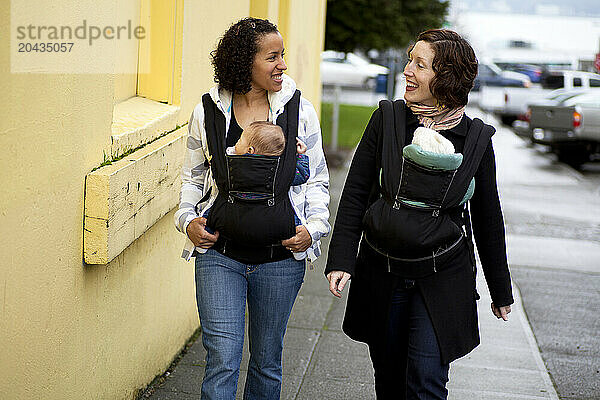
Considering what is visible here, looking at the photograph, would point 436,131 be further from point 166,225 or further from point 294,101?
point 166,225

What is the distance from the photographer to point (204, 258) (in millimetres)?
3615

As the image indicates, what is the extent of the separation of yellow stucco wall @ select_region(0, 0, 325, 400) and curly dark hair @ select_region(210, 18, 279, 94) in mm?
512

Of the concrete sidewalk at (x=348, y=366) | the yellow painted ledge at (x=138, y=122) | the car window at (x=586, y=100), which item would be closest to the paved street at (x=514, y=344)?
the concrete sidewalk at (x=348, y=366)

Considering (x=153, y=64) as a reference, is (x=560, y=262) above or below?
below

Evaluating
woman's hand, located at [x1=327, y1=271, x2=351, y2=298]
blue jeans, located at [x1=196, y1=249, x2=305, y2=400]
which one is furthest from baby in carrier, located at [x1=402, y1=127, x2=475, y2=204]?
blue jeans, located at [x1=196, y1=249, x2=305, y2=400]

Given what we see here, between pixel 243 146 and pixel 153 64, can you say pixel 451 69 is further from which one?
pixel 153 64

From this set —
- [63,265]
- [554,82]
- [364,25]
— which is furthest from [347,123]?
[63,265]

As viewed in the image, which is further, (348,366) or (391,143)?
(348,366)

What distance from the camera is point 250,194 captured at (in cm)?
349

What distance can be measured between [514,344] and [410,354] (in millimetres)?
2835

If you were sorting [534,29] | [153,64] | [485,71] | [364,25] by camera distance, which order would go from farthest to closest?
[534,29] < [485,71] < [364,25] < [153,64]

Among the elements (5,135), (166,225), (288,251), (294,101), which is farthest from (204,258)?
(166,225)

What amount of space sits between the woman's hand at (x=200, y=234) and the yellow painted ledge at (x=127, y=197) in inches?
13.9

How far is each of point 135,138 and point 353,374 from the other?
6.83 ft
